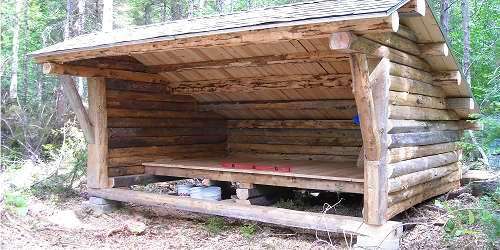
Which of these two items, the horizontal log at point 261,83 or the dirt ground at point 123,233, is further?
the horizontal log at point 261,83

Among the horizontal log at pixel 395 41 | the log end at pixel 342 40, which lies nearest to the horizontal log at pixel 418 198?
the horizontal log at pixel 395 41

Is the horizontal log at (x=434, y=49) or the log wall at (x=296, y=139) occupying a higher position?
the horizontal log at (x=434, y=49)

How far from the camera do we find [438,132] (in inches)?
282

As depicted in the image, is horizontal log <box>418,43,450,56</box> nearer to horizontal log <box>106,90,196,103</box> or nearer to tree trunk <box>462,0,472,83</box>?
horizontal log <box>106,90,196,103</box>

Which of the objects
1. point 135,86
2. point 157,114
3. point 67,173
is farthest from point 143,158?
point 67,173

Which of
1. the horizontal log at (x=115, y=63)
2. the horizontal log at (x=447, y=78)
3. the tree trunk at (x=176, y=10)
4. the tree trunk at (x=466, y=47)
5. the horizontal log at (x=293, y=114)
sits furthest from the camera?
the tree trunk at (x=176, y=10)

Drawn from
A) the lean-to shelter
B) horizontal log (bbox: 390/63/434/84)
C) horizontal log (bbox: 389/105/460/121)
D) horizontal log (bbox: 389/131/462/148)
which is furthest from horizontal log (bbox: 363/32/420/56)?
horizontal log (bbox: 389/131/462/148)

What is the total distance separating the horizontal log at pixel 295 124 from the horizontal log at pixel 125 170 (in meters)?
2.37

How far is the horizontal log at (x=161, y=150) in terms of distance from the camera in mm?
7892

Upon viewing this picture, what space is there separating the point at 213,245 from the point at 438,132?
3.78 m

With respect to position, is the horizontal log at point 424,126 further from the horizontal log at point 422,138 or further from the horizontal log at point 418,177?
the horizontal log at point 418,177

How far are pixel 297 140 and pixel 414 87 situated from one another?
3.10 meters

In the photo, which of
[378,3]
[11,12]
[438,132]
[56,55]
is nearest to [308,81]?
[438,132]

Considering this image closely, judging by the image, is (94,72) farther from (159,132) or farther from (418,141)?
(418,141)
